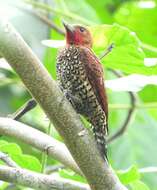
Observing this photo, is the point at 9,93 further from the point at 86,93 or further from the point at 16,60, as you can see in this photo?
the point at 16,60

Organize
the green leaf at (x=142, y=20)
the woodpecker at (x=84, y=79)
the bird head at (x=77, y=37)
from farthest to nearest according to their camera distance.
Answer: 1. the green leaf at (x=142, y=20)
2. the bird head at (x=77, y=37)
3. the woodpecker at (x=84, y=79)

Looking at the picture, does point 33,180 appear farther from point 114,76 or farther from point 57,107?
point 114,76

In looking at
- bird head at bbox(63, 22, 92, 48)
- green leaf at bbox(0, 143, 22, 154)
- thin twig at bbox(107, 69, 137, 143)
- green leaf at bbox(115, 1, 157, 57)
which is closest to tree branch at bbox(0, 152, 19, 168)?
green leaf at bbox(0, 143, 22, 154)

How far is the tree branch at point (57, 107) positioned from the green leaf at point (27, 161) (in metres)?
0.55

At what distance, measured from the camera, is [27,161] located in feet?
9.77

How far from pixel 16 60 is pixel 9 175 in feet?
1.71

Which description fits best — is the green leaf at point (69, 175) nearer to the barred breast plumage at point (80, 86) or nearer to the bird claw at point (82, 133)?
the barred breast plumage at point (80, 86)

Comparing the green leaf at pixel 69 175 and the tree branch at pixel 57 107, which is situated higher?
the tree branch at pixel 57 107

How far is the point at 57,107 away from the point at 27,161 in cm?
74

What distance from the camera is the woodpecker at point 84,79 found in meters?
3.11

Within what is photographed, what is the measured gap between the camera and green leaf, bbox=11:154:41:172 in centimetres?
296

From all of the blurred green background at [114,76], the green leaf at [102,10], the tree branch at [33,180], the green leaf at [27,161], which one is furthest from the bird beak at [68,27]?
the green leaf at [102,10]

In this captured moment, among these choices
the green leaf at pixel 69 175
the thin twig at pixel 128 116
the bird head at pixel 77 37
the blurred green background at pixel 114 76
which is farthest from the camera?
the blurred green background at pixel 114 76

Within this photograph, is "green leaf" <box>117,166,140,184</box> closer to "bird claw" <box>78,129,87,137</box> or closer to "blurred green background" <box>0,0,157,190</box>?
"bird claw" <box>78,129,87,137</box>
